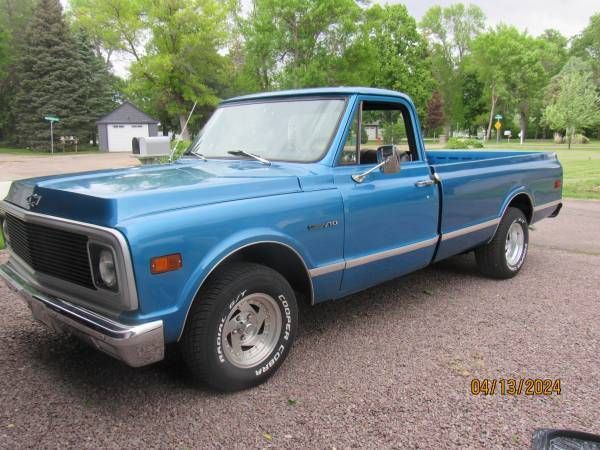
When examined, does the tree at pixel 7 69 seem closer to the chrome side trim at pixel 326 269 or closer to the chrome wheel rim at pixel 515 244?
the chrome wheel rim at pixel 515 244

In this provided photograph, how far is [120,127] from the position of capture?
146 feet

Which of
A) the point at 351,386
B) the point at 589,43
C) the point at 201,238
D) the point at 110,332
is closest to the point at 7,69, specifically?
the point at 201,238

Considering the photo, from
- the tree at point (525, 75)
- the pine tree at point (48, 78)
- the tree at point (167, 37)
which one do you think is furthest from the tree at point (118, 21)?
the tree at point (525, 75)

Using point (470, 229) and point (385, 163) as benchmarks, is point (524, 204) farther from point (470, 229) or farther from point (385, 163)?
point (385, 163)

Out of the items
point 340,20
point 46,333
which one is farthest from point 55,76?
point 46,333

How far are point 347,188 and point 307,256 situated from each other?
64 cm

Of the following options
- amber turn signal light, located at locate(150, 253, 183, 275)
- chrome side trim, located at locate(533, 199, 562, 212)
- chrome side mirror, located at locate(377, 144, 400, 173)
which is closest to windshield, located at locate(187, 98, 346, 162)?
chrome side mirror, located at locate(377, 144, 400, 173)

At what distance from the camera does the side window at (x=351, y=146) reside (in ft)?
12.1

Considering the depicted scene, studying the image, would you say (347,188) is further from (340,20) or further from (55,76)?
(55,76)

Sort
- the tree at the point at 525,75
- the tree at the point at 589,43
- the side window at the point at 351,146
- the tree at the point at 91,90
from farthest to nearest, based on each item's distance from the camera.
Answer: the tree at the point at 589,43
the tree at the point at 525,75
the tree at the point at 91,90
the side window at the point at 351,146

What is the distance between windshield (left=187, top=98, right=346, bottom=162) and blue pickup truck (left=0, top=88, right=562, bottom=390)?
12mm

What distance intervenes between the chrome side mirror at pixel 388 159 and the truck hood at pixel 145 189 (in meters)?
0.63

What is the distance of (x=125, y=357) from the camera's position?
8.10 feet

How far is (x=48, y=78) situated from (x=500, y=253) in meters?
44.3
